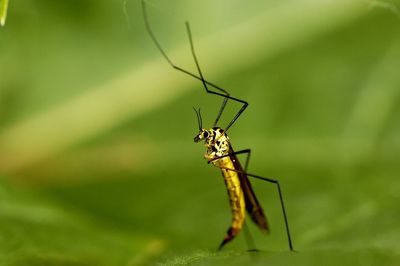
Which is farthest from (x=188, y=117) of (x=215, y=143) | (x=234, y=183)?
(x=234, y=183)

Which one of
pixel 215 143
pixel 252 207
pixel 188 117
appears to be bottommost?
pixel 252 207

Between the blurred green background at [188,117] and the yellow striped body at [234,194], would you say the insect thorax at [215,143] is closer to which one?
the yellow striped body at [234,194]

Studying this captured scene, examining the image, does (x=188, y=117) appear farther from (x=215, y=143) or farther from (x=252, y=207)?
(x=252, y=207)

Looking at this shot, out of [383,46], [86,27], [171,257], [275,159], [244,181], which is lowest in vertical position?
[171,257]

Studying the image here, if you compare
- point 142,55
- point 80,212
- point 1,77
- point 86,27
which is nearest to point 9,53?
point 1,77

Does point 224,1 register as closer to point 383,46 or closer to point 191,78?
point 191,78

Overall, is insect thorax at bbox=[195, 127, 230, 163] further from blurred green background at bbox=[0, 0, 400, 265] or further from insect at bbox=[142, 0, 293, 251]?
blurred green background at bbox=[0, 0, 400, 265]
